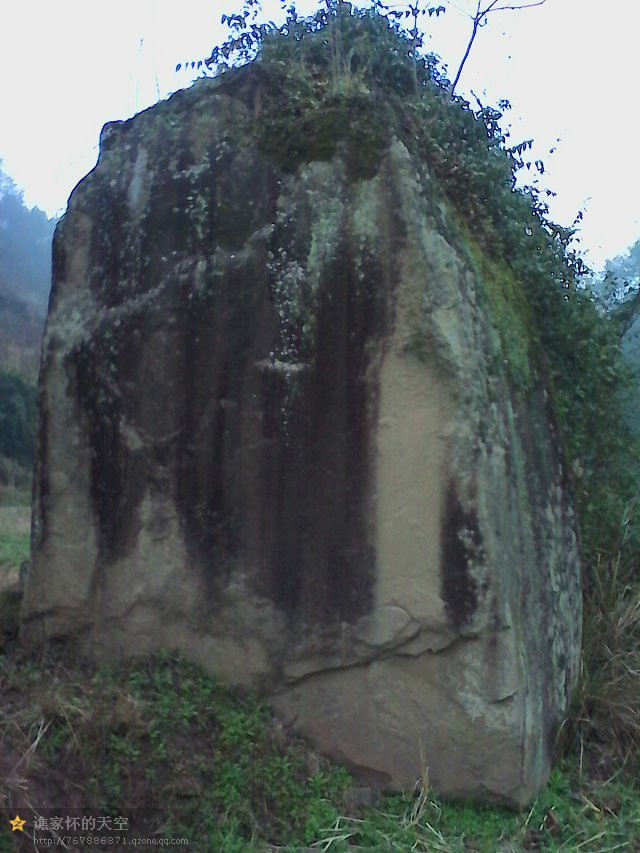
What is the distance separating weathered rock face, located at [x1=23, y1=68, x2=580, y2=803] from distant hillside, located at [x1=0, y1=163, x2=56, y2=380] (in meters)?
14.8

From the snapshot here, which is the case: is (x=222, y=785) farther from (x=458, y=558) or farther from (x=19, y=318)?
(x=19, y=318)

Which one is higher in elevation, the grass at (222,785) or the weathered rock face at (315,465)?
the weathered rock face at (315,465)

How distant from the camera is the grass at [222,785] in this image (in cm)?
390

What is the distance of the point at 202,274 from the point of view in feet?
15.0

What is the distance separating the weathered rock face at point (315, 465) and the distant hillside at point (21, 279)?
48.5 ft

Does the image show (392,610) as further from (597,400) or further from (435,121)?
(435,121)

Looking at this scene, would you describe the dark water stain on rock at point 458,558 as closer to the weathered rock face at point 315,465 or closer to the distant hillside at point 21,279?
the weathered rock face at point 315,465

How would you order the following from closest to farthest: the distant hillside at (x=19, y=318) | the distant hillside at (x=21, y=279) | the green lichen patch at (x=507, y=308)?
the green lichen patch at (x=507, y=308)
the distant hillside at (x=19, y=318)
the distant hillside at (x=21, y=279)

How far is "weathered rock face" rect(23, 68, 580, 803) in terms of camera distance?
4199mm

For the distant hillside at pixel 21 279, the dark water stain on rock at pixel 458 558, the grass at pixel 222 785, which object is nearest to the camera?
the grass at pixel 222 785

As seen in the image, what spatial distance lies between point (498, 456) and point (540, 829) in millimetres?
1580

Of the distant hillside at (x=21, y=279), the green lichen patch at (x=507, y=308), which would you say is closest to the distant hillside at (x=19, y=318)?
the distant hillside at (x=21, y=279)

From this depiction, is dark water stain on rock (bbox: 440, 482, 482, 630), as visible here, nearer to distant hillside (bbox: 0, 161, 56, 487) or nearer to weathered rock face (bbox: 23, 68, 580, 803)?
weathered rock face (bbox: 23, 68, 580, 803)

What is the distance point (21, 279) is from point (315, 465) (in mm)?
31926
